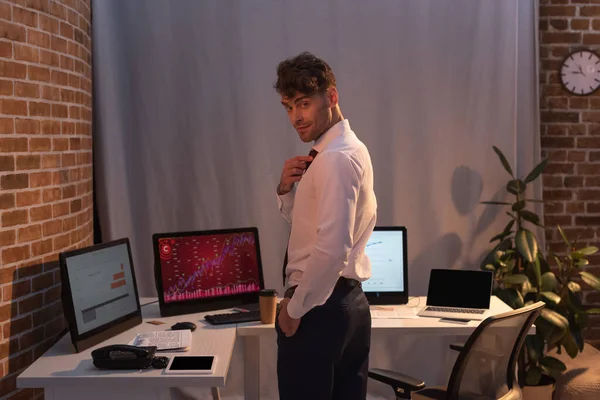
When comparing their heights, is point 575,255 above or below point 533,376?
above

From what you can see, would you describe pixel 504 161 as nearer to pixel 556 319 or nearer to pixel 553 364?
pixel 556 319

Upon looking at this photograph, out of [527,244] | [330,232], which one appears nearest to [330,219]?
[330,232]

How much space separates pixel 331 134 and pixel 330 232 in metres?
0.35

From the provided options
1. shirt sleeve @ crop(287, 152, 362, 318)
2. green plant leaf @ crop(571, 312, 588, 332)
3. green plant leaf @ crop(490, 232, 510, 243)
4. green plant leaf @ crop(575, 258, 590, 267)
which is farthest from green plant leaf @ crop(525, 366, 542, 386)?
shirt sleeve @ crop(287, 152, 362, 318)

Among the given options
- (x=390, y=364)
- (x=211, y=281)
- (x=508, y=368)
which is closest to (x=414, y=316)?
(x=508, y=368)

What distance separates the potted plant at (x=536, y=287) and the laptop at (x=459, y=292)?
514mm

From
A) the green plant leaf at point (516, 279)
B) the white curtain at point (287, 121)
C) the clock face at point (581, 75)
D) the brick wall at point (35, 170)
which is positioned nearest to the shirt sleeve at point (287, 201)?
the brick wall at point (35, 170)

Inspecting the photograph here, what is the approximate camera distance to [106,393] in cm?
234

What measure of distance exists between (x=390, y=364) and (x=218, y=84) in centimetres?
185

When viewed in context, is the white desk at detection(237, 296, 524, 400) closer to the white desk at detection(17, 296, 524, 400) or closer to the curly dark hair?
the white desk at detection(17, 296, 524, 400)

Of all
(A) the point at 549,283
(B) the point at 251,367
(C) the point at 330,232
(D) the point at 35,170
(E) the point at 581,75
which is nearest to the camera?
(C) the point at 330,232

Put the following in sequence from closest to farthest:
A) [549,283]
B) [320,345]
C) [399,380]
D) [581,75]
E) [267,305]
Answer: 1. [320,345]
2. [399,380]
3. [267,305]
4. [549,283]
5. [581,75]

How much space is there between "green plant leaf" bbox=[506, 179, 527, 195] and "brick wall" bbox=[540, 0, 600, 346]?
48 centimetres

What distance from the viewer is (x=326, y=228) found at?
2.10m
